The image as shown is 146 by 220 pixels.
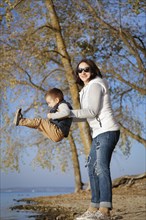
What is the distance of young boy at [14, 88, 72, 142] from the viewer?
4.85 metres

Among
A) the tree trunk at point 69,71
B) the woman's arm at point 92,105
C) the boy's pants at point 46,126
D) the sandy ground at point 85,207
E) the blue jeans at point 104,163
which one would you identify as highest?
the tree trunk at point 69,71

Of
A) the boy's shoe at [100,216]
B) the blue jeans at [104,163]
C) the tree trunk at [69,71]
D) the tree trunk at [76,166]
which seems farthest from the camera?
the tree trunk at [76,166]

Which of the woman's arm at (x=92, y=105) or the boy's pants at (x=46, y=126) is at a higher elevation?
the woman's arm at (x=92, y=105)

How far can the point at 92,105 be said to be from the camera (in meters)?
4.91

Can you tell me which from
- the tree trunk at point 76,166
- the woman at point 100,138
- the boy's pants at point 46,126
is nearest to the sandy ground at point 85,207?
the woman at point 100,138

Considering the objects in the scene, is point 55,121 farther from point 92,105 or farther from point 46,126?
point 92,105

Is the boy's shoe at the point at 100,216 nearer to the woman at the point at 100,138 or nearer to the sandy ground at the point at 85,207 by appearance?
the woman at the point at 100,138

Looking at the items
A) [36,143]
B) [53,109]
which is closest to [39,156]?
[36,143]

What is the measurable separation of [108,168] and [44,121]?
0.95 m

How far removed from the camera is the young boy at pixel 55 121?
4.85 metres

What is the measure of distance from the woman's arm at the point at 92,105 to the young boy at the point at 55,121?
122 mm

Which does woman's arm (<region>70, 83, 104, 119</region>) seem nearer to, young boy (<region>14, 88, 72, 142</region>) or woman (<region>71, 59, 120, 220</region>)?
woman (<region>71, 59, 120, 220</region>)

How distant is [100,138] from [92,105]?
0.41 meters

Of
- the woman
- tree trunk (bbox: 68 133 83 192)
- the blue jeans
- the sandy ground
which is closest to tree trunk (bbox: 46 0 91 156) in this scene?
the sandy ground
